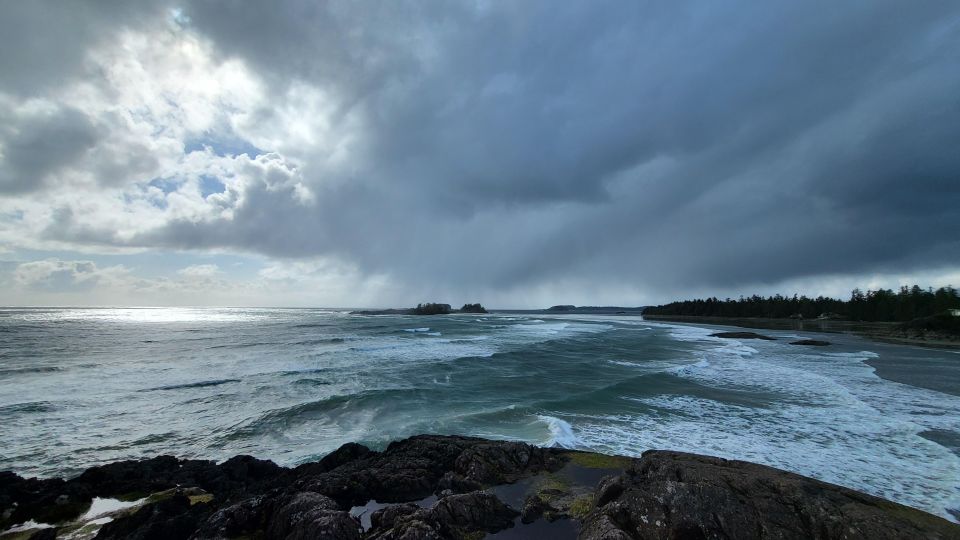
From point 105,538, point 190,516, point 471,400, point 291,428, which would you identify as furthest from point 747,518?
point 291,428

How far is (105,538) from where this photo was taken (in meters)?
7.02

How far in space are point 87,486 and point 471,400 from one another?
12.4m

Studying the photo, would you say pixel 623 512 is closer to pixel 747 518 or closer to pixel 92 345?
pixel 747 518

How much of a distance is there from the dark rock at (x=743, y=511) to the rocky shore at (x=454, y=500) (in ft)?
0.06

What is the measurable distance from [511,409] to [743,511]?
10710 millimetres

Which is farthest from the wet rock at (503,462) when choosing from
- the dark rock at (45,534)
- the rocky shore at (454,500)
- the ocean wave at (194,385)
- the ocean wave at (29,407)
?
the ocean wave at (29,407)

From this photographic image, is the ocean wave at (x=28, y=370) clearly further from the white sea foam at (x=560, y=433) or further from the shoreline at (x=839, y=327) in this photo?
the shoreline at (x=839, y=327)

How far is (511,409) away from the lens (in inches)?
627

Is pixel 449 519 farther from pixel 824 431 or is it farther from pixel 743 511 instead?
pixel 824 431

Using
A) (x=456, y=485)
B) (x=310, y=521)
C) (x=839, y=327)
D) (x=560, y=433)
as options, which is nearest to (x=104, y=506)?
(x=310, y=521)

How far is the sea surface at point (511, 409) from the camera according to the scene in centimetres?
1123

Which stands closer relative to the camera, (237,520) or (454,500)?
(237,520)

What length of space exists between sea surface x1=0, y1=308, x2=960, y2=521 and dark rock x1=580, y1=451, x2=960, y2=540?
154 inches

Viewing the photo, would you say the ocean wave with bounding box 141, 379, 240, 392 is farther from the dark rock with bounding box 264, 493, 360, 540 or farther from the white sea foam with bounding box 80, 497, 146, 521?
the dark rock with bounding box 264, 493, 360, 540
